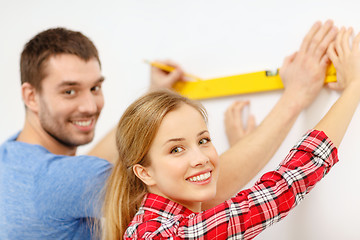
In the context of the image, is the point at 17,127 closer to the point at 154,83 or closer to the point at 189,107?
the point at 154,83

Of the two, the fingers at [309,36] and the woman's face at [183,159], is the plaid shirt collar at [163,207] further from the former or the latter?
the fingers at [309,36]

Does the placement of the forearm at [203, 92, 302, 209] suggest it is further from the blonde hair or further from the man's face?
the man's face

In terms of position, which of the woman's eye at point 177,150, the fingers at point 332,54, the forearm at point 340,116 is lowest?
the woman's eye at point 177,150

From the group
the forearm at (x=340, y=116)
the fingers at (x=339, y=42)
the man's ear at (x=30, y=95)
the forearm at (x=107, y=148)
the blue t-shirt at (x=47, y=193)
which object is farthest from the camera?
the forearm at (x=107, y=148)

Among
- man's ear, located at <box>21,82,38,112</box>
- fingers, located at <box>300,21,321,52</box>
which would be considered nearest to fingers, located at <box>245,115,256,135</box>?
fingers, located at <box>300,21,321,52</box>

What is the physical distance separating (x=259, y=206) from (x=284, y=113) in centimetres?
38

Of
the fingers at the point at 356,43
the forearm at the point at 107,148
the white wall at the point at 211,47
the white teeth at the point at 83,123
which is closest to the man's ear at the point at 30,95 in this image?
the white teeth at the point at 83,123

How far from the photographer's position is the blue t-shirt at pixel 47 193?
125 cm

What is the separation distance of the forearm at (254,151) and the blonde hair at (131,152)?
167 mm

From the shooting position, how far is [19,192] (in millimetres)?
1322

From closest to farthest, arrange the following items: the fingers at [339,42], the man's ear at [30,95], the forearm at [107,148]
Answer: the fingers at [339,42], the man's ear at [30,95], the forearm at [107,148]

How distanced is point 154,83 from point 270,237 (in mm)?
699

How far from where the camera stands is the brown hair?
1457 mm

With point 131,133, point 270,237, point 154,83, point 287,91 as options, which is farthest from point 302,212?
point 154,83
